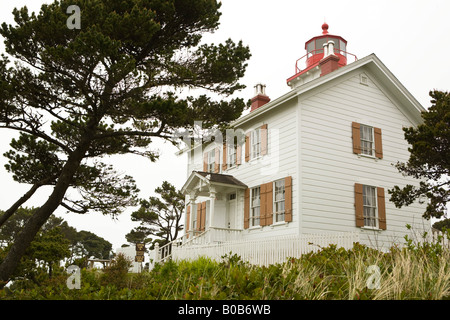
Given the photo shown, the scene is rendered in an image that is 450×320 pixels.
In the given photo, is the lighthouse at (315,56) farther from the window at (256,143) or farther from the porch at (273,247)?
the porch at (273,247)

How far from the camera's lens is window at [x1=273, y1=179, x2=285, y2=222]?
558 inches

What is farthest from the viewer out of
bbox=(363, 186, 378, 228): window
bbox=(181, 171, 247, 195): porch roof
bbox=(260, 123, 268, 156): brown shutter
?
bbox=(181, 171, 247, 195): porch roof

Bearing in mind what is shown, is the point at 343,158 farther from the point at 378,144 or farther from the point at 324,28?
the point at 324,28

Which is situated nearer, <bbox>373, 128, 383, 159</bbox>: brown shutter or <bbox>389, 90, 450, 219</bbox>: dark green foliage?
<bbox>389, 90, 450, 219</bbox>: dark green foliage

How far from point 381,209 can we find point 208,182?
6647 millimetres

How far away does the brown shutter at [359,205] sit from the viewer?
14008 mm

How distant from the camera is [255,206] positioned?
1559 cm

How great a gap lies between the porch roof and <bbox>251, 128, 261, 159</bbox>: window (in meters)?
1.35

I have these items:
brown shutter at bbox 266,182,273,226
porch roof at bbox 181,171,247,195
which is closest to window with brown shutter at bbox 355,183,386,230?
brown shutter at bbox 266,182,273,226

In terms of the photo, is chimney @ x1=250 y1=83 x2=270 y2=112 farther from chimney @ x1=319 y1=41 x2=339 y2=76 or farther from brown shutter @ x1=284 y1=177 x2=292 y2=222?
brown shutter @ x1=284 y1=177 x2=292 y2=222

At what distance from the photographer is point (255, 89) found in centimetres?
1939

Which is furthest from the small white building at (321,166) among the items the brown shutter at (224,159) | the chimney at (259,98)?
the chimney at (259,98)

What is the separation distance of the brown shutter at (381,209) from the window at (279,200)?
3603 mm

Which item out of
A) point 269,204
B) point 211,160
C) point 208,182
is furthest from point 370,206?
point 211,160
